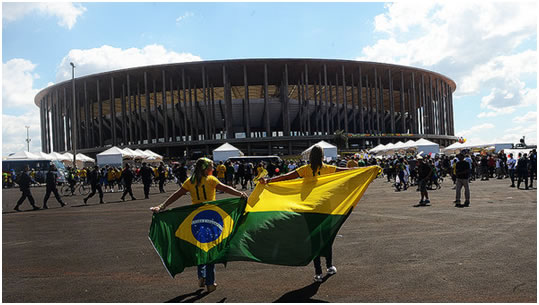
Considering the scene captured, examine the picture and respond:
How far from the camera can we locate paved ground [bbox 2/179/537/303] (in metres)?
4.89

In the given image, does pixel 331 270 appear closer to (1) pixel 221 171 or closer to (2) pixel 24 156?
(1) pixel 221 171

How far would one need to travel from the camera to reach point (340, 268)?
19.6ft

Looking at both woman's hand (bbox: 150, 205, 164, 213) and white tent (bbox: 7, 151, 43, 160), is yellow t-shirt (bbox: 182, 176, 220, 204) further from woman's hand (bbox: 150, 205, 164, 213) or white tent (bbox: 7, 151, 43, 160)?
white tent (bbox: 7, 151, 43, 160)

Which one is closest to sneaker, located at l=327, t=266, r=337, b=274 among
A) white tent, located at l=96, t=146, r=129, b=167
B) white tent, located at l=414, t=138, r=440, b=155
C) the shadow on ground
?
the shadow on ground

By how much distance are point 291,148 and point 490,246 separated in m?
60.3

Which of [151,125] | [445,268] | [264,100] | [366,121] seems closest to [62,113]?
[151,125]

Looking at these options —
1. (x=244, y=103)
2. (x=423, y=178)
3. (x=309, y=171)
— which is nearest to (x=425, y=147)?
(x=423, y=178)

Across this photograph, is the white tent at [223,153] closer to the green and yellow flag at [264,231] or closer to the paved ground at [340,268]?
the paved ground at [340,268]

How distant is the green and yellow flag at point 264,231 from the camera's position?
5.15 meters

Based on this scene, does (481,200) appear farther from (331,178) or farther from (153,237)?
(153,237)

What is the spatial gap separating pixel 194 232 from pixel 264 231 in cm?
80

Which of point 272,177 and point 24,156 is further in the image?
point 24,156

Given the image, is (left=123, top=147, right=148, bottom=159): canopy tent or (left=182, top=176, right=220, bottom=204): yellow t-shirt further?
(left=123, top=147, right=148, bottom=159): canopy tent

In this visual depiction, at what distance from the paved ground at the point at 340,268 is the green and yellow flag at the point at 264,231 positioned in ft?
1.19
